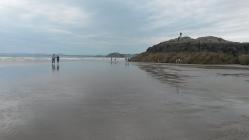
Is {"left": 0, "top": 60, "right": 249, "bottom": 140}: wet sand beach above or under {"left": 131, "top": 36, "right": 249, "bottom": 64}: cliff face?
under

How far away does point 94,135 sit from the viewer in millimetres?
7590

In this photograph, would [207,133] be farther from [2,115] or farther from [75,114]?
[2,115]

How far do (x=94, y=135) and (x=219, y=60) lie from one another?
59355 millimetres

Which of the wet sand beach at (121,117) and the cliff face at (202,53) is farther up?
the cliff face at (202,53)

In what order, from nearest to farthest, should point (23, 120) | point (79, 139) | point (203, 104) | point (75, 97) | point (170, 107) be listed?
1. point (79, 139)
2. point (23, 120)
3. point (170, 107)
4. point (203, 104)
5. point (75, 97)

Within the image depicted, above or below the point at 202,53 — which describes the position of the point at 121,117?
below

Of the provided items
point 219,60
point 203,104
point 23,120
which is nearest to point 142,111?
point 203,104

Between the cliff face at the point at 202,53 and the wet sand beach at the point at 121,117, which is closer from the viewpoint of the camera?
the wet sand beach at the point at 121,117

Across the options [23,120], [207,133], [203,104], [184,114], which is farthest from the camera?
[203,104]

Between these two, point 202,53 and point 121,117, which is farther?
point 202,53

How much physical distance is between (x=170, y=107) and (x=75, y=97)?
434 cm

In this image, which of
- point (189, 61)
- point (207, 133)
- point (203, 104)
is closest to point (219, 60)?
point (189, 61)

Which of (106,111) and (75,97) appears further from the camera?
(75,97)

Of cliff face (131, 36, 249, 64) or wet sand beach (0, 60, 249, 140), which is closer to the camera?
wet sand beach (0, 60, 249, 140)
